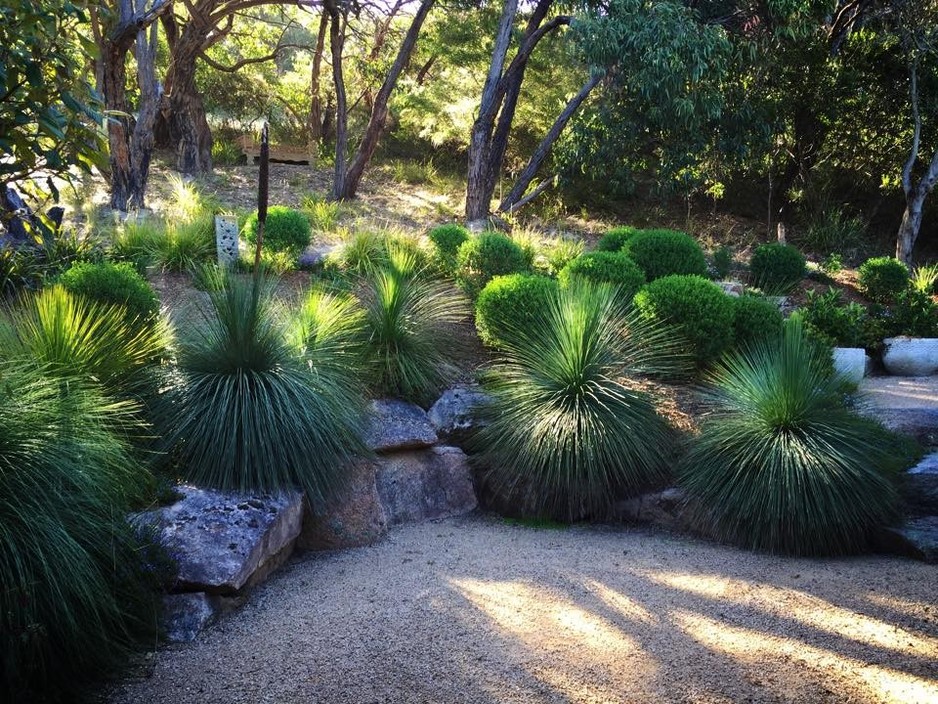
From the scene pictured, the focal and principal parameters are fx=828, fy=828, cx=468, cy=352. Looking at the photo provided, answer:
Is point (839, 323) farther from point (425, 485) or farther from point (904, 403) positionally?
point (425, 485)

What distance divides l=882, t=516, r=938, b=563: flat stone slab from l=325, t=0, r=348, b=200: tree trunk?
11.2 metres

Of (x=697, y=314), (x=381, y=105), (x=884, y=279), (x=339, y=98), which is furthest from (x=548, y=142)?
(x=697, y=314)

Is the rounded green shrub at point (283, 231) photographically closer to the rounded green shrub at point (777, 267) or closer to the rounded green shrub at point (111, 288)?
the rounded green shrub at point (111, 288)

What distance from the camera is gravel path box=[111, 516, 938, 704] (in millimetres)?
3215

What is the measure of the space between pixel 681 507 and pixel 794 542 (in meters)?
0.71

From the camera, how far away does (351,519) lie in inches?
197

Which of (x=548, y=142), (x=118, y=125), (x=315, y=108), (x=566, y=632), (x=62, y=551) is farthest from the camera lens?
(x=315, y=108)

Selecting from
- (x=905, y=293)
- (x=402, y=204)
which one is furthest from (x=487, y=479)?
(x=402, y=204)

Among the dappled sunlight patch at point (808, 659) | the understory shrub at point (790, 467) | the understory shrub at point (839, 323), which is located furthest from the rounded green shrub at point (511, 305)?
the understory shrub at point (839, 323)

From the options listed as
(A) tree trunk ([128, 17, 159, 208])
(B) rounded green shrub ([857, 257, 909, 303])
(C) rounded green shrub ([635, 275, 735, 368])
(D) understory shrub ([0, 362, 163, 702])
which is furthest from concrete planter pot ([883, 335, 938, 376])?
(A) tree trunk ([128, 17, 159, 208])

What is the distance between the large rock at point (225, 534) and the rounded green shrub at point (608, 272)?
346cm

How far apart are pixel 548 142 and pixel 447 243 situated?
19.7 feet

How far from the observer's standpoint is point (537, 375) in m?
5.68

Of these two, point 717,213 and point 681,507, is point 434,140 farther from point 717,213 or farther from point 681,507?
point 681,507
